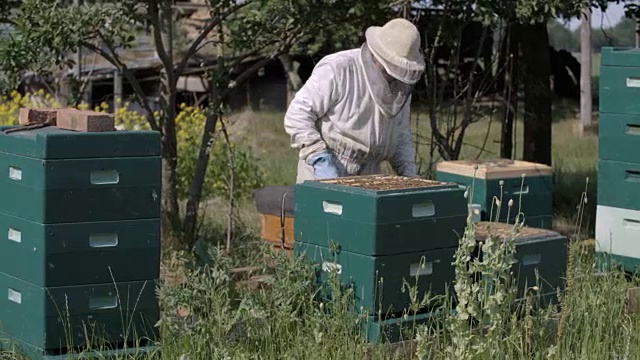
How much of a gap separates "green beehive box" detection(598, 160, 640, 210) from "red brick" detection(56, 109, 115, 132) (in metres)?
3.06

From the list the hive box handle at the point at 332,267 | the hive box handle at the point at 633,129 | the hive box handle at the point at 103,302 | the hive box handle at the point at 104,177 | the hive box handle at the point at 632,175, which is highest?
the hive box handle at the point at 633,129

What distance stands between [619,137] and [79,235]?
10.6ft

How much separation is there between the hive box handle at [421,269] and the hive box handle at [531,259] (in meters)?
0.64

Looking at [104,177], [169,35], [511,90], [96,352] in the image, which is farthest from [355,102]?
[511,90]

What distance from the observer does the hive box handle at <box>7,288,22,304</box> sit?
441 centimetres

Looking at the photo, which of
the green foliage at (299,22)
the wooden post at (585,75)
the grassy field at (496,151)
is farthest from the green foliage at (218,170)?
the wooden post at (585,75)

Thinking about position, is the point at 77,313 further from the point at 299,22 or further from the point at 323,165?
the point at 299,22

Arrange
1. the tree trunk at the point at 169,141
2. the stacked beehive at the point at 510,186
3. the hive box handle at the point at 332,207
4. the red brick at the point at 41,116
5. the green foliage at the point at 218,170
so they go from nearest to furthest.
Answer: the hive box handle at the point at 332,207 < the red brick at the point at 41,116 < the stacked beehive at the point at 510,186 < the tree trunk at the point at 169,141 < the green foliage at the point at 218,170

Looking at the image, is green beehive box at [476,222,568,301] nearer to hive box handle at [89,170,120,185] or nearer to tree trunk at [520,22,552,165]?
hive box handle at [89,170,120,185]

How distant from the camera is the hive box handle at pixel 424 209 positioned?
4500 mm

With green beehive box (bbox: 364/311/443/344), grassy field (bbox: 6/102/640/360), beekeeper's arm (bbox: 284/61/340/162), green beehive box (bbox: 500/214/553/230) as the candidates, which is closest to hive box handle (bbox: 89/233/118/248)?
grassy field (bbox: 6/102/640/360)

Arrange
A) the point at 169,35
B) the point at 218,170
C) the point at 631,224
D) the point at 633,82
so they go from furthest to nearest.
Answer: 1. the point at 218,170
2. the point at 169,35
3. the point at 631,224
4. the point at 633,82

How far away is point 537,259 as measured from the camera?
16.7 feet

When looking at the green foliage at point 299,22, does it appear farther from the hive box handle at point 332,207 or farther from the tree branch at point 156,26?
the hive box handle at point 332,207
